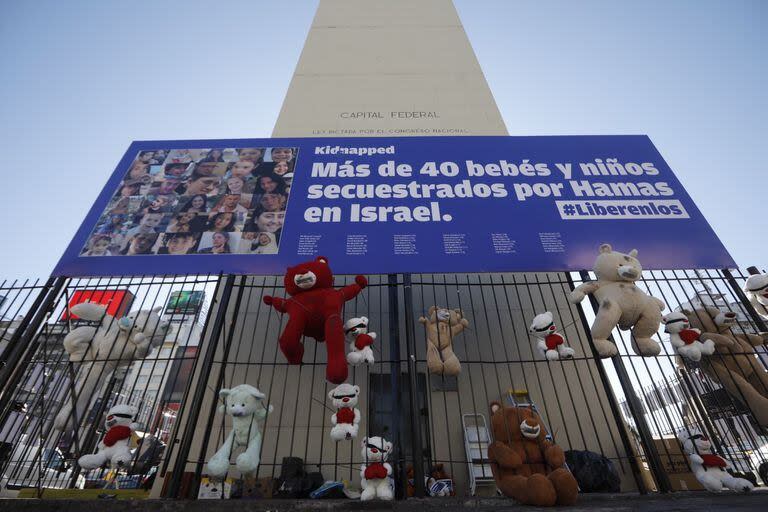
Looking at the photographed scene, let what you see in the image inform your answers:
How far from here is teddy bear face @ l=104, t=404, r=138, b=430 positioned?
9.67ft

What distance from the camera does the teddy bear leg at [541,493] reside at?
225cm

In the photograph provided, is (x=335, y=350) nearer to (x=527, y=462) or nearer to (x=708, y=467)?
(x=527, y=462)

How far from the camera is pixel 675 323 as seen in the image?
3281mm

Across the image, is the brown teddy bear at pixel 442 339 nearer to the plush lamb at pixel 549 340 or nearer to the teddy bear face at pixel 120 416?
the plush lamb at pixel 549 340

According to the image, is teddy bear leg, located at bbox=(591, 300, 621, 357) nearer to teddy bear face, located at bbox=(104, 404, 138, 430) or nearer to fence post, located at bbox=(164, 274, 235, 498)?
fence post, located at bbox=(164, 274, 235, 498)

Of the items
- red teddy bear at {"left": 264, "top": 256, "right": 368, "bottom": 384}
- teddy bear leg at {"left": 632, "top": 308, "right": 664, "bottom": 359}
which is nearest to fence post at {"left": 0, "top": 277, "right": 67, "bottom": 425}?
red teddy bear at {"left": 264, "top": 256, "right": 368, "bottom": 384}

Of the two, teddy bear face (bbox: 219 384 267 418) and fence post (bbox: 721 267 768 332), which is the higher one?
fence post (bbox: 721 267 768 332)

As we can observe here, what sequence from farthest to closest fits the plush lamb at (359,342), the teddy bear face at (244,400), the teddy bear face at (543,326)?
the teddy bear face at (543,326)
the teddy bear face at (244,400)
the plush lamb at (359,342)

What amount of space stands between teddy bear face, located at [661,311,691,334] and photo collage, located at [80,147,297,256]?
11.7 feet

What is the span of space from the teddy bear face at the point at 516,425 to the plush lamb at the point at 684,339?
4.30 feet

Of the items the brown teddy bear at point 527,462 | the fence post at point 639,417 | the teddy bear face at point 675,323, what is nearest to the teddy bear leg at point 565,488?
the brown teddy bear at point 527,462

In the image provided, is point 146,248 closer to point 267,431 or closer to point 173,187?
point 173,187

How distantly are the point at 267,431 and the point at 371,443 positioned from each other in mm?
1838

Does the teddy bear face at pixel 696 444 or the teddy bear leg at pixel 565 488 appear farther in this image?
the teddy bear face at pixel 696 444
